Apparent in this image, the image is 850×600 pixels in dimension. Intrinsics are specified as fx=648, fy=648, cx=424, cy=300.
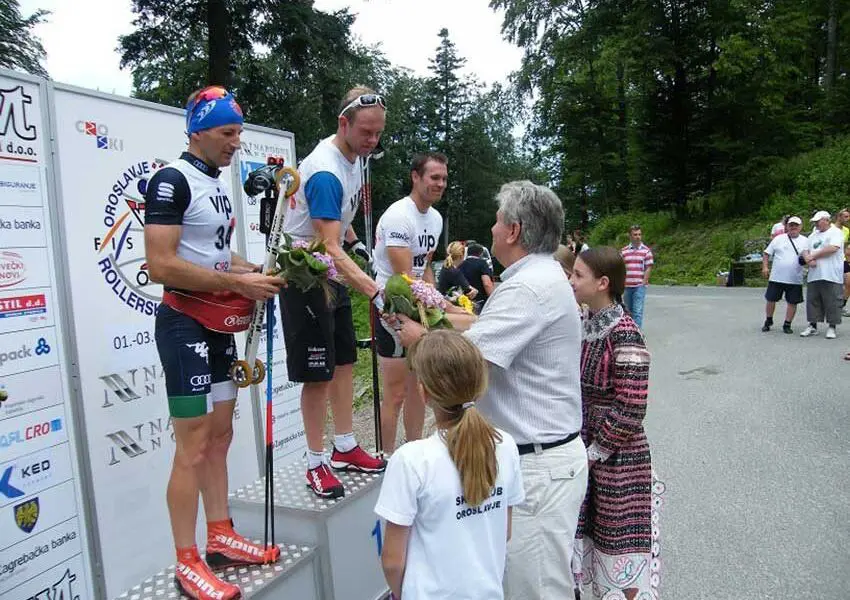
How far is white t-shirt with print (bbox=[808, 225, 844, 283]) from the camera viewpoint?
955 centimetres

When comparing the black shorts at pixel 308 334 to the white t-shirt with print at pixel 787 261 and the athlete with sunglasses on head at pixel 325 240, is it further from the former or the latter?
the white t-shirt with print at pixel 787 261

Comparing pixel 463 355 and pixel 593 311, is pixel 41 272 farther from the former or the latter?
pixel 593 311

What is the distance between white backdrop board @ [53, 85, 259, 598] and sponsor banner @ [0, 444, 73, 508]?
165 millimetres


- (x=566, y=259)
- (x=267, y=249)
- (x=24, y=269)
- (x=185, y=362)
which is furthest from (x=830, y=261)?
(x=24, y=269)

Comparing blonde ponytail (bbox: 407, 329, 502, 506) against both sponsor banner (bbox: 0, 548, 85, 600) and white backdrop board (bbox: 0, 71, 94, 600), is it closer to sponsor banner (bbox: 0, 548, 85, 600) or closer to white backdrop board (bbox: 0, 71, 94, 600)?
white backdrop board (bbox: 0, 71, 94, 600)

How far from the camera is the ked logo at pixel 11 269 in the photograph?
316 centimetres

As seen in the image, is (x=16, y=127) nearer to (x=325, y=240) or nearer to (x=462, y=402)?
(x=325, y=240)

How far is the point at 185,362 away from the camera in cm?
243

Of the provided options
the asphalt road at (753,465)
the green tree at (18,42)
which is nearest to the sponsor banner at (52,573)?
the asphalt road at (753,465)

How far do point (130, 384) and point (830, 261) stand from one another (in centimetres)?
973

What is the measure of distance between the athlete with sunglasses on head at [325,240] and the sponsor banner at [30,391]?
1302mm

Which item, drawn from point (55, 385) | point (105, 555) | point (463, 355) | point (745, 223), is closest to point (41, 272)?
point (55, 385)

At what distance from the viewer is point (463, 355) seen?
6.40 ft

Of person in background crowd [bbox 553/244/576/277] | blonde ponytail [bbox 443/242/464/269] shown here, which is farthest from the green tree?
person in background crowd [bbox 553/244/576/277]
